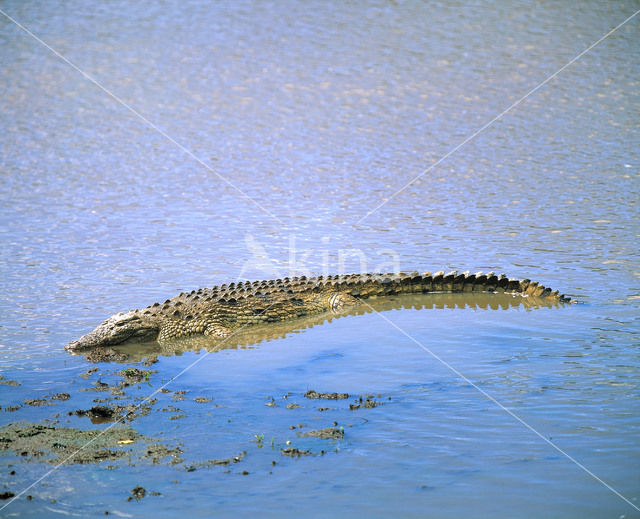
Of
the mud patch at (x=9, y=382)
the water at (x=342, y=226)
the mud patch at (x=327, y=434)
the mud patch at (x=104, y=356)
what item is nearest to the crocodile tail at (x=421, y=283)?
the water at (x=342, y=226)

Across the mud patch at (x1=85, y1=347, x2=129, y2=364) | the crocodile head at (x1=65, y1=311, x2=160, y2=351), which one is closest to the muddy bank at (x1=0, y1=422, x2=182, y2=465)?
the mud patch at (x1=85, y1=347, x2=129, y2=364)

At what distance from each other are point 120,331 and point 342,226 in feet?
17.3

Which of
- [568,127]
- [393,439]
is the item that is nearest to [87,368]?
[393,439]

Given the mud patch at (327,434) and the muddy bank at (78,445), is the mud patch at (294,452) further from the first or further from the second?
the muddy bank at (78,445)

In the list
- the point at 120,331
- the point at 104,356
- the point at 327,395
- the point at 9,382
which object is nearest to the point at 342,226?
the point at 120,331

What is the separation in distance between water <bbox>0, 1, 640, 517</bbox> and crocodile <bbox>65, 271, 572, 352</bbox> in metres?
0.53

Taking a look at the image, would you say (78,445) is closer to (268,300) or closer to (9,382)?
(9,382)

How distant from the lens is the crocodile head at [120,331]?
824cm

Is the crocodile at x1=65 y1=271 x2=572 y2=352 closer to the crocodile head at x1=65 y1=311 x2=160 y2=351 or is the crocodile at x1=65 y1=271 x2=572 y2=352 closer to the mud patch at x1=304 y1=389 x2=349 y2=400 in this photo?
the crocodile head at x1=65 y1=311 x2=160 y2=351

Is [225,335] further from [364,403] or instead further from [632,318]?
[632,318]

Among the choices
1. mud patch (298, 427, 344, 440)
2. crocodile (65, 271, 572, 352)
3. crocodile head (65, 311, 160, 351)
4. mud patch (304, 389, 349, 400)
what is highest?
crocodile (65, 271, 572, 352)

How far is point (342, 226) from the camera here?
12961 mm

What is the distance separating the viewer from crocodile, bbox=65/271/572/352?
8656 mm

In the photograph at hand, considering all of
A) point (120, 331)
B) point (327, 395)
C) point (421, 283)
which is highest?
point (421, 283)
